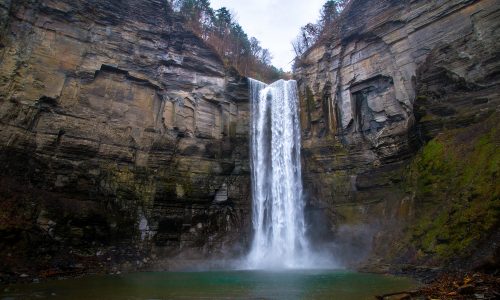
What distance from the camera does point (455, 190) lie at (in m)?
14.1

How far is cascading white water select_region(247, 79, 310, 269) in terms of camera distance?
21297mm

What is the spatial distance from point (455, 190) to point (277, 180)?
11.2m

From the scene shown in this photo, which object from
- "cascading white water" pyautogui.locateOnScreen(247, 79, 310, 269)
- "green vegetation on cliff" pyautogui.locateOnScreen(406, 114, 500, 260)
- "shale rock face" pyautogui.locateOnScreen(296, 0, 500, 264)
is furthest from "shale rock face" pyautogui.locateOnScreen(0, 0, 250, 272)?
"green vegetation on cliff" pyautogui.locateOnScreen(406, 114, 500, 260)

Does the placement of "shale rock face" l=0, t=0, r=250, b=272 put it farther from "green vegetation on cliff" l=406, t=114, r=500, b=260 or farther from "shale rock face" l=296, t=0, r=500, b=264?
"green vegetation on cliff" l=406, t=114, r=500, b=260

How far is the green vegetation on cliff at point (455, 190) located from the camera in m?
11.4

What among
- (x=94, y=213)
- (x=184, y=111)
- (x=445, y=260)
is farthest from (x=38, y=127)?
(x=445, y=260)

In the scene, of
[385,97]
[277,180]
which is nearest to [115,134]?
[277,180]

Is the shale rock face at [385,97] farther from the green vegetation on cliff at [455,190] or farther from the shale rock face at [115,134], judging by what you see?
the shale rock face at [115,134]

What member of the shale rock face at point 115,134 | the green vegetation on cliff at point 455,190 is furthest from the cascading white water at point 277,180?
the green vegetation on cliff at point 455,190

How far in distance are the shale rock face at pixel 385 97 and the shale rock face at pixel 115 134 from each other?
5301 millimetres

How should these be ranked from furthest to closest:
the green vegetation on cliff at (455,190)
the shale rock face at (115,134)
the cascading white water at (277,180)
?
the cascading white water at (277,180), the shale rock face at (115,134), the green vegetation on cliff at (455,190)

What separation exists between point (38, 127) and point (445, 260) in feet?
61.1

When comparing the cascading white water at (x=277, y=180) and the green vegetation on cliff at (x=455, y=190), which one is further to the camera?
the cascading white water at (x=277, y=180)

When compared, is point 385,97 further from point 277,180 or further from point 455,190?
point 455,190
